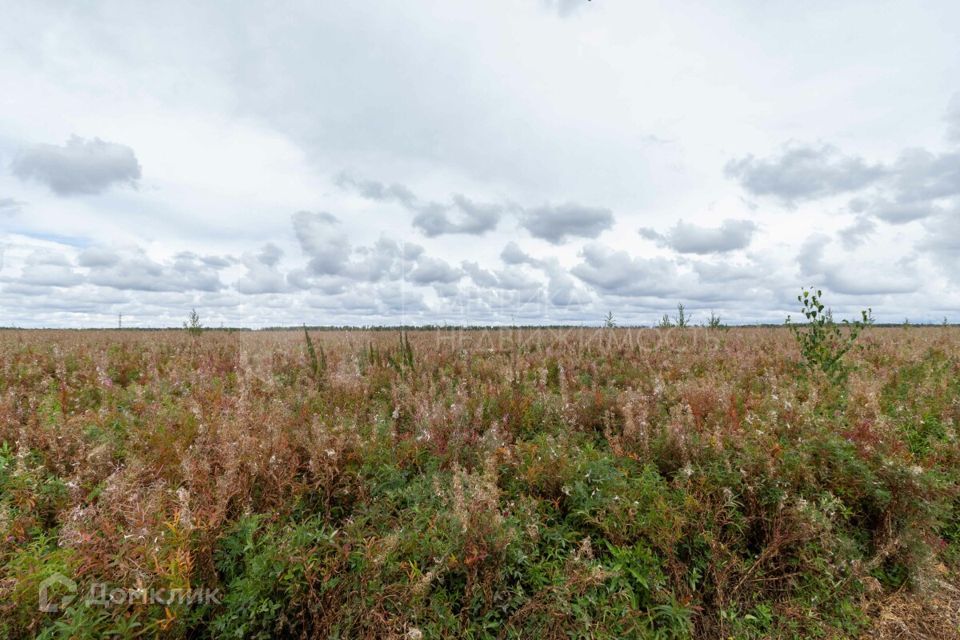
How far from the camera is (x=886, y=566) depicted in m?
3.56

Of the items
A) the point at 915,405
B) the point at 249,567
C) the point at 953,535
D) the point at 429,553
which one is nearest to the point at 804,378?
the point at 915,405

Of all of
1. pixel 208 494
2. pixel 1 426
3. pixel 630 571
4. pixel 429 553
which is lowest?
pixel 630 571

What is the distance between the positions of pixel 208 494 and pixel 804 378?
8341mm

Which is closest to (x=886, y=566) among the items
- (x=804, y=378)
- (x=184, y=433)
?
(x=804, y=378)

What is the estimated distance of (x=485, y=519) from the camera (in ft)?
9.89

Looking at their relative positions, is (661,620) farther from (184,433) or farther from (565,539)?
(184,433)

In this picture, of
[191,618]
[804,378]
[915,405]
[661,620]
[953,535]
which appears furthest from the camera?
[804,378]

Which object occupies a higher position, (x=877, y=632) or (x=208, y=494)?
(x=208, y=494)

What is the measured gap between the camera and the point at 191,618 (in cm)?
252

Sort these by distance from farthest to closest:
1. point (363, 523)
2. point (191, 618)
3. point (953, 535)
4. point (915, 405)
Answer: point (915, 405) < point (953, 535) < point (363, 523) < point (191, 618)

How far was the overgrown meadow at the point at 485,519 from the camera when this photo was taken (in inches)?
104

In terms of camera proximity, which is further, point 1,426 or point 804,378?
point 804,378

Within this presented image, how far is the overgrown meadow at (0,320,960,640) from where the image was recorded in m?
2.64

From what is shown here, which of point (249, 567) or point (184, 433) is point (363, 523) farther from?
point (184, 433)
